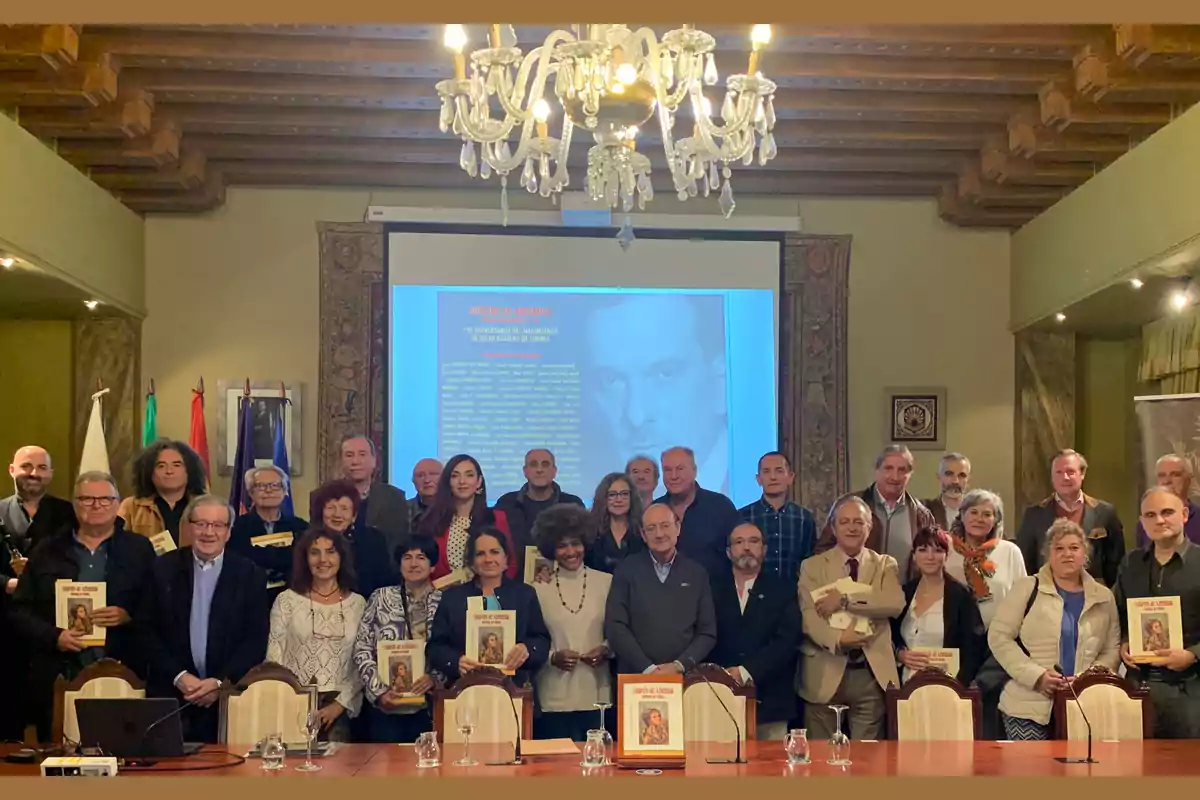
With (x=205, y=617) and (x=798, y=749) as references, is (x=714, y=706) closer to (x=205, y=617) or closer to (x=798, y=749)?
(x=798, y=749)

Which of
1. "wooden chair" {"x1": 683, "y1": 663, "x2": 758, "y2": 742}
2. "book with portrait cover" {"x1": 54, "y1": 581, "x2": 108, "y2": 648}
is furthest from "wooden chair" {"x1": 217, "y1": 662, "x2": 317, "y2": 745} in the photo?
"wooden chair" {"x1": 683, "y1": 663, "x2": 758, "y2": 742}

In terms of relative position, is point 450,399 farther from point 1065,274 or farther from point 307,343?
point 1065,274

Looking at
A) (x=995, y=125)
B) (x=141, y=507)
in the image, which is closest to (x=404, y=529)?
(x=141, y=507)

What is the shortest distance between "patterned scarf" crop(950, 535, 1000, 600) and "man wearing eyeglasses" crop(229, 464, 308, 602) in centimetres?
282

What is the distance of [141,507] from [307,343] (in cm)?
288

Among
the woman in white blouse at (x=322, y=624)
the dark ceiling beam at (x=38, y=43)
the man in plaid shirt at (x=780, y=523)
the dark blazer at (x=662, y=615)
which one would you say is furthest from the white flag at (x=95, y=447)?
the man in plaid shirt at (x=780, y=523)

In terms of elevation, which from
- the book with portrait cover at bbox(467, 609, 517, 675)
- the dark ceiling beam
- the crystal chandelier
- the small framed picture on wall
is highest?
the dark ceiling beam

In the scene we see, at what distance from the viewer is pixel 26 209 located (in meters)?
6.22

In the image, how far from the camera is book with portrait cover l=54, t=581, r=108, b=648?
187 inches

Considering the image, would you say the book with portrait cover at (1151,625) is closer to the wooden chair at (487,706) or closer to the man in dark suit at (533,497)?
the wooden chair at (487,706)

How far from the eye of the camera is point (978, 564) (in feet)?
17.6

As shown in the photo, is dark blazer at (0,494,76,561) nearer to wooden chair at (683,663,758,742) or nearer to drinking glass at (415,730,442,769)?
drinking glass at (415,730,442,769)

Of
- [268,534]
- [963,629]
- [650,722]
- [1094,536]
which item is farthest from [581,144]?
[650,722]

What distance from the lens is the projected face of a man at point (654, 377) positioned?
26.7 ft
